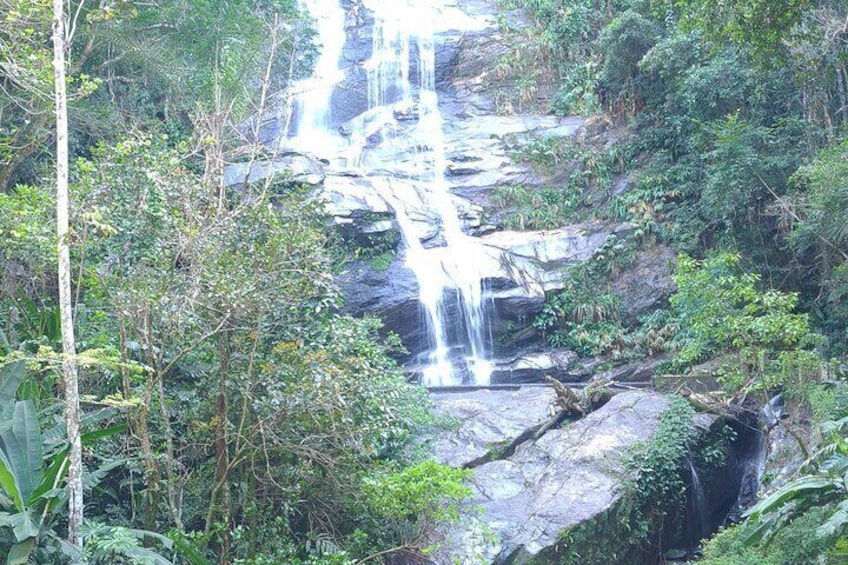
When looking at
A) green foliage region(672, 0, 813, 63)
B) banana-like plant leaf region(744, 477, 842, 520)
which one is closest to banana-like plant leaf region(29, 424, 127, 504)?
banana-like plant leaf region(744, 477, 842, 520)

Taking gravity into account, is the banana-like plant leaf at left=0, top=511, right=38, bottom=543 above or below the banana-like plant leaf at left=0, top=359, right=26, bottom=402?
below

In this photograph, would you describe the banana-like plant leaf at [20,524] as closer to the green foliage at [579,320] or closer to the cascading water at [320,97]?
the green foliage at [579,320]

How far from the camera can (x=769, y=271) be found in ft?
56.0

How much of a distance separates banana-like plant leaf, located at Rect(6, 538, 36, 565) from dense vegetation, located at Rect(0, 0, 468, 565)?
256 mm

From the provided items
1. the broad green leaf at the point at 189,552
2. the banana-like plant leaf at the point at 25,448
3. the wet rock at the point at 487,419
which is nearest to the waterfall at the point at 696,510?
the wet rock at the point at 487,419

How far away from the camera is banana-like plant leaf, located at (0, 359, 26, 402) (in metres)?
7.25

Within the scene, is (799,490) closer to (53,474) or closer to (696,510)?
(696,510)

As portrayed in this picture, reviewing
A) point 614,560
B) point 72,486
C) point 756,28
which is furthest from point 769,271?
point 72,486

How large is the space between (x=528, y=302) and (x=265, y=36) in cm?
849

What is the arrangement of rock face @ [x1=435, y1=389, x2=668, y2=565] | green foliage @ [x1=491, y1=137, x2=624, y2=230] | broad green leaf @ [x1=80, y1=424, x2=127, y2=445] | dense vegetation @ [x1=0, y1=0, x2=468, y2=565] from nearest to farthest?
1. broad green leaf @ [x1=80, y1=424, x2=127, y2=445]
2. dense vegetation @ [x1=0, y1=0, x2=468, y2=565]
3. rock face @ [x1=435, y1=389, x2=668, y2=565]
4. green foliage @ [x1=491, y1=137, x2=624, y2=230]

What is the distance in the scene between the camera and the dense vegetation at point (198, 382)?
7.54 metres

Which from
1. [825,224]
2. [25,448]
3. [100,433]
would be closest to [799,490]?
[100,433]

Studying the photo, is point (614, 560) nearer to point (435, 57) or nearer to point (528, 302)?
point (528, 302)

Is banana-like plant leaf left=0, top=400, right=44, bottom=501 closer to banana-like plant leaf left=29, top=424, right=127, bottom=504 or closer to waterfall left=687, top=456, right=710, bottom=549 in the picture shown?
banana-like plant leaf left=29, top=424, right=127, bottom=504
